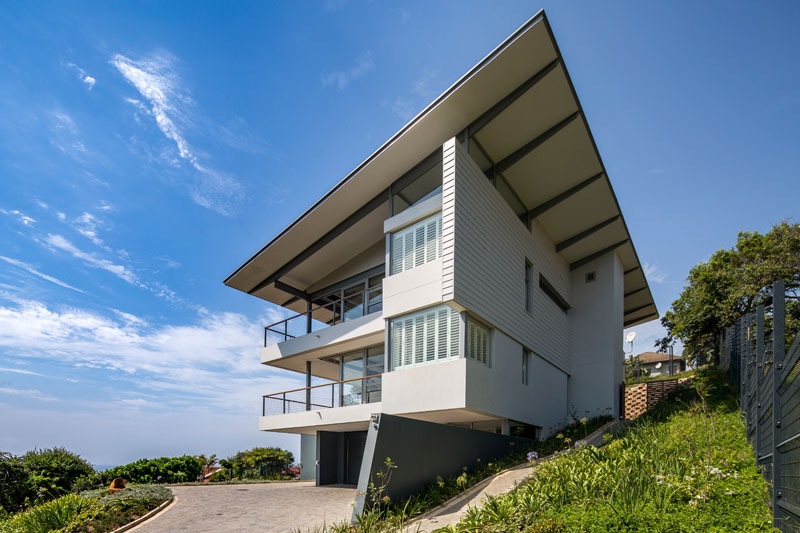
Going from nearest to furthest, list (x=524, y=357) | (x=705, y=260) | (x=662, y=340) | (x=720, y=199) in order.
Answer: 1. (x=720, y=199)
2. (x=524, y=357)
3. (x=705, y=260)
4. (x=662, y=340)

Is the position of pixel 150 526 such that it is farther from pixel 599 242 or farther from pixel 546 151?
pixel 599 242

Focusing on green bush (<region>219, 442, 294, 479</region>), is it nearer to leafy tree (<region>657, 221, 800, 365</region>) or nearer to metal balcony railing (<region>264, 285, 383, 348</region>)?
metal balcony railing (<region>264, 285, 383, 348</region>)

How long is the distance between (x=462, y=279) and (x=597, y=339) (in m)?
10.7

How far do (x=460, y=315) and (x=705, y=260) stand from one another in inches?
760

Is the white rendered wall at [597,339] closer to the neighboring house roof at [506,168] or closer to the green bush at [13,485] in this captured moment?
the neighboring house roof at [506,168]

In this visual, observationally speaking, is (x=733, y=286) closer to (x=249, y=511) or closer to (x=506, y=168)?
(x=506, y=168)

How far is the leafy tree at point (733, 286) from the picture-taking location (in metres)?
22.2

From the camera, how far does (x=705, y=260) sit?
26.7m

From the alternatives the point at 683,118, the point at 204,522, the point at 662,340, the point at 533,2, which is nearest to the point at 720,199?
the point at 683,118

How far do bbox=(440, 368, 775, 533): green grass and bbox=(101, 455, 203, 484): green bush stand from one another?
13761 mm

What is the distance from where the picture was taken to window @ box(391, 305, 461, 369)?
13.3m

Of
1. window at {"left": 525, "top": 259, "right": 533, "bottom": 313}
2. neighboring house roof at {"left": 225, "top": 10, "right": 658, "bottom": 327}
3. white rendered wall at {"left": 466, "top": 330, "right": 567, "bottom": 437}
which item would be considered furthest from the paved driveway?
window at {"left": 525, "top": 259, "right": 533, "bottom": 313}

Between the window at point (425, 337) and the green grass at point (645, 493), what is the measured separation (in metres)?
4.04

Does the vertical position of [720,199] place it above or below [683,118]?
below
